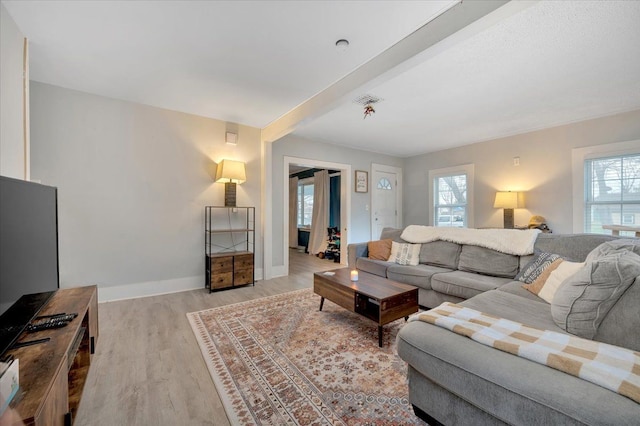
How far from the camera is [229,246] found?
3.99m

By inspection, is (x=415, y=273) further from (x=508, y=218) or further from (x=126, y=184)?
(x=126, y=184)

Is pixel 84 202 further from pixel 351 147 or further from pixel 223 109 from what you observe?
pixel 351 147

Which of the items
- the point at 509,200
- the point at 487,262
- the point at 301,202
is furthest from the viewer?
the point at 301,202

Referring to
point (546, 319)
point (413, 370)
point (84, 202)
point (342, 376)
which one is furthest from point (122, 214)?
point (546, 319)

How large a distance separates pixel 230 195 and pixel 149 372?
2.39 metres

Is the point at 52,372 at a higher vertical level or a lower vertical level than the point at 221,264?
higher

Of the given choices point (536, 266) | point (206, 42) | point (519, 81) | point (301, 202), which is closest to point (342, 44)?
point (206, 42)

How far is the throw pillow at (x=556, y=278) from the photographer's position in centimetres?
192

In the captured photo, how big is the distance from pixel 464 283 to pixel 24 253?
311cm

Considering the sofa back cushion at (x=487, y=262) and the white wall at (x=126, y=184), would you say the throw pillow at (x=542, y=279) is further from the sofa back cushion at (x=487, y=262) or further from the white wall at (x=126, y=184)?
the white wall at (x=126, y=184)

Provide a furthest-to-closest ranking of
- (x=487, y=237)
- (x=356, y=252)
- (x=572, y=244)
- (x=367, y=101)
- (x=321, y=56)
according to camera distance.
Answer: (x=356, y=252)
(x=367, y=101)
(x=487, y=237)
(x=572, y=244)
(x=321, y=56)

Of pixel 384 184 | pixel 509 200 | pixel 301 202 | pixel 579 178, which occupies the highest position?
pixel 384 184

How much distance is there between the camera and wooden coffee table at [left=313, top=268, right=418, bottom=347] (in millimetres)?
2143

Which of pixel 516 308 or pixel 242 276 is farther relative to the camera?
pixel 242 276
